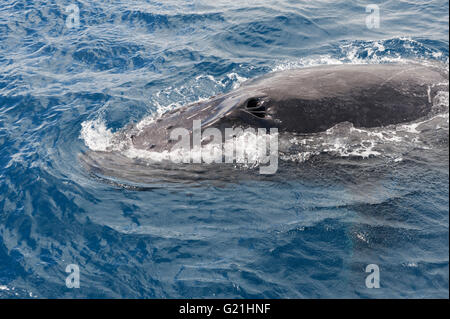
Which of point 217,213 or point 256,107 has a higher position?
point 256,107

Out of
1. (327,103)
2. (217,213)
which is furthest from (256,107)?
(217,213)

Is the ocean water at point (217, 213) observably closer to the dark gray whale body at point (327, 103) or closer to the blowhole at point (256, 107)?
the dark gray whale body at point (327, 103)

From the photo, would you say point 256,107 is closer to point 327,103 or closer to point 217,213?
point 327,103

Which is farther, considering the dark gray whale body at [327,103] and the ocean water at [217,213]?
the dark gray whale body at [327,103]

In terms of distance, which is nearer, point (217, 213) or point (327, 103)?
point (217, 213)

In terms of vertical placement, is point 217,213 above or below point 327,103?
below

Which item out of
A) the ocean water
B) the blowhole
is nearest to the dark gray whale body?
the blowhole

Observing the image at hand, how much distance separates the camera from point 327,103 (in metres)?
9.09

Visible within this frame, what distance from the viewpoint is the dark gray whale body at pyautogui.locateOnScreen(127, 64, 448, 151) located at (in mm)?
8984

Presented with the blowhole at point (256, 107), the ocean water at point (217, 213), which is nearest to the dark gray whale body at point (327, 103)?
the blowhole at point (256, 107)

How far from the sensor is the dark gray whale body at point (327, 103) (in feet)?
29.5
